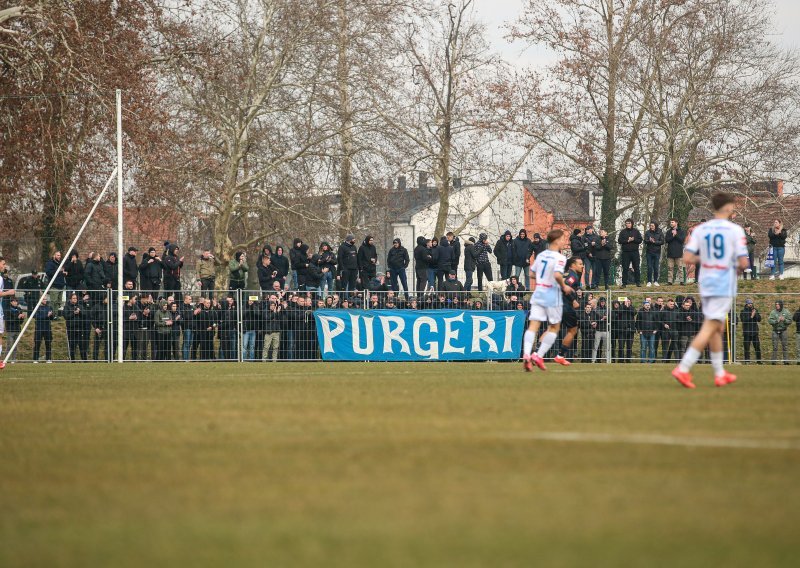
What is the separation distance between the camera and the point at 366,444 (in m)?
8.80

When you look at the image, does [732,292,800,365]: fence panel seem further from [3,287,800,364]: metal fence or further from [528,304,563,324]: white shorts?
[528,304,563,324]: white shorts

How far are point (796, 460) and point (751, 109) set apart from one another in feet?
130

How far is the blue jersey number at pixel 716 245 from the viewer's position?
13836 mm

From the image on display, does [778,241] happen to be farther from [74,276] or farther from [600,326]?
[74,276]

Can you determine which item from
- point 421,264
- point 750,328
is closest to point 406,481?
point 750,328

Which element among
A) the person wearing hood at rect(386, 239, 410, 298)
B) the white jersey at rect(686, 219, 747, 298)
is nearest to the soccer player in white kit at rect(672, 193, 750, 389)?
the white jersey at rect(686, 219, 747, 298)

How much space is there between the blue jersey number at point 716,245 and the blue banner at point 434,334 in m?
14.6

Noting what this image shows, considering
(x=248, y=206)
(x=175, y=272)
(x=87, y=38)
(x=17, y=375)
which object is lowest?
(x=17, y=375)

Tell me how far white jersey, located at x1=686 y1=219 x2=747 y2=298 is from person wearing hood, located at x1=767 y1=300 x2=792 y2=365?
1619 cm

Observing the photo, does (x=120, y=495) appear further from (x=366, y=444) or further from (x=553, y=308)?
(x=553, y=308)

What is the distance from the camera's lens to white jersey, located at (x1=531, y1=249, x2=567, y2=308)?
19203mm

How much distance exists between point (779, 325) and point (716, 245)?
16.6 metres

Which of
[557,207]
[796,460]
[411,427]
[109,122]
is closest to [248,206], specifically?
[109,122]

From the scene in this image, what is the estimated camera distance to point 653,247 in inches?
1344
